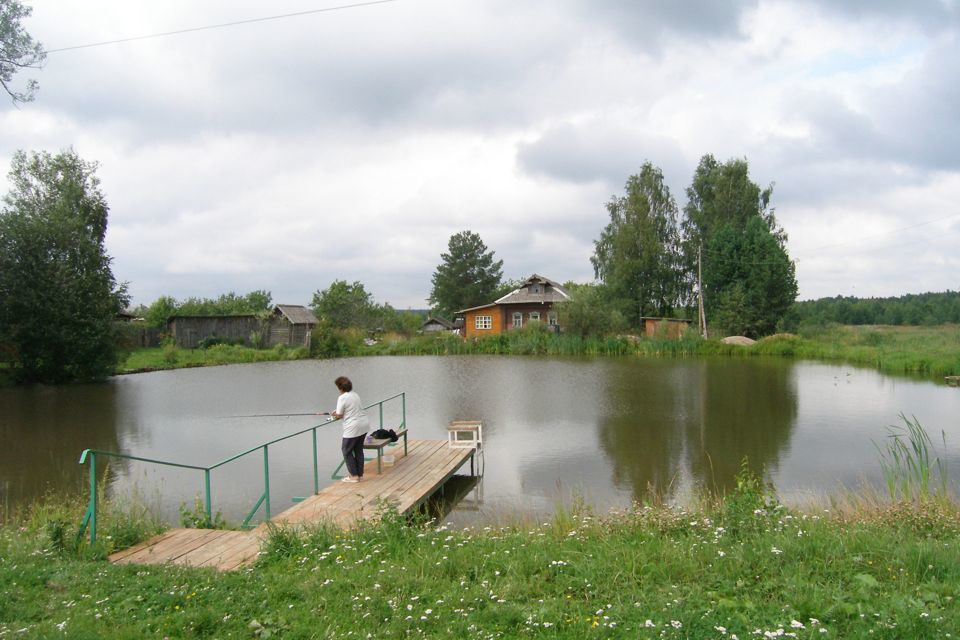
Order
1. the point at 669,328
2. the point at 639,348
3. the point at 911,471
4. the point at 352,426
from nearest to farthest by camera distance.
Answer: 1. the point at 352,426
2. the point at 911,471
3. the point at 639,348
4. the point at 669,328

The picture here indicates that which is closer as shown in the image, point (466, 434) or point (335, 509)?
point (335, 509)

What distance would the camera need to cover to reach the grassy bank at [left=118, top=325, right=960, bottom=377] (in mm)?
26938

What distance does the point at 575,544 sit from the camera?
5.53 meters

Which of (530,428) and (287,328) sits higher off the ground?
(287,328)

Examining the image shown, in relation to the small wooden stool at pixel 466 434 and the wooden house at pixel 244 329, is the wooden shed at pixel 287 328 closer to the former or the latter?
Result: the wooden house at pixel 244 329

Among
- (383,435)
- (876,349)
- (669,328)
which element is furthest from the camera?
(669,328)

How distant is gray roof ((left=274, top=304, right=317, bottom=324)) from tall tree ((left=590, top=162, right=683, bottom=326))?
820 inches

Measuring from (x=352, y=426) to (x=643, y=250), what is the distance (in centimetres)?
3729

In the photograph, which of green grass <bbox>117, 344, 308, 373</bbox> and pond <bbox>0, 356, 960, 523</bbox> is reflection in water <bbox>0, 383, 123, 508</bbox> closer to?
pond <bbox>0, 356, 960, 523</bbox>

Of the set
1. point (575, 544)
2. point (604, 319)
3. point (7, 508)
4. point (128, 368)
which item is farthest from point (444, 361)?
point (575, 544)

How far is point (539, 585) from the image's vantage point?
4.52 meters

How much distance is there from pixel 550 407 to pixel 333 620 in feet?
46.0

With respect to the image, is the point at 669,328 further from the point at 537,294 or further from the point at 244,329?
the point at 244,329

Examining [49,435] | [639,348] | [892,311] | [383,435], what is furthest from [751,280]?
[892,311]
